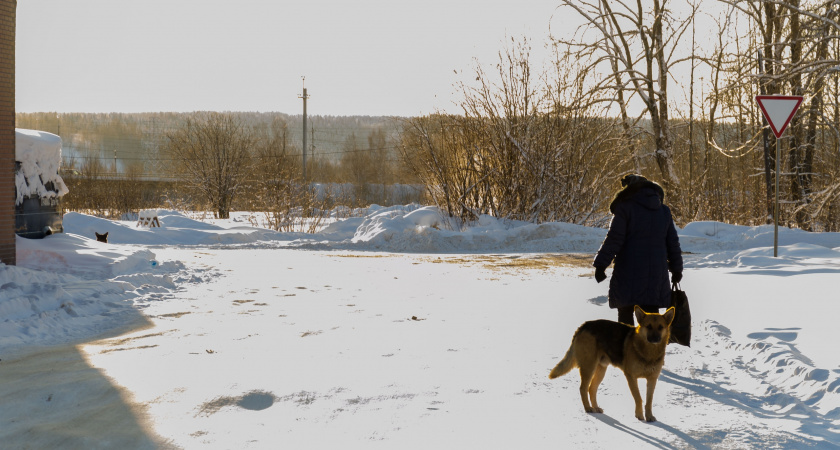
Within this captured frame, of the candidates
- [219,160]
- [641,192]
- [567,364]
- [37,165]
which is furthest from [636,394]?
[219,160]

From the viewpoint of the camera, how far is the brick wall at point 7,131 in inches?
417

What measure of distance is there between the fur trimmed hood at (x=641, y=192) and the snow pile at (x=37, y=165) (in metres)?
10.8

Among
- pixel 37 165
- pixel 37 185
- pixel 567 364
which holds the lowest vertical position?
pixel 567 364

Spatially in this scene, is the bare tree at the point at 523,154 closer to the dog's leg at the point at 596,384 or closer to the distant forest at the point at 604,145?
the distant forest at the point at 604,145

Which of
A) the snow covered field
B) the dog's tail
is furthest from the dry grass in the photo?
the dog's tail

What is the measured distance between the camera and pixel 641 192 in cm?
521

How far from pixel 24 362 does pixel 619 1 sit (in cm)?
2151

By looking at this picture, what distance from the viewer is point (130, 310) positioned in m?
9.03

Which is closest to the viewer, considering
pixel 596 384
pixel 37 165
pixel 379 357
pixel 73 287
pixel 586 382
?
pixel 586 382

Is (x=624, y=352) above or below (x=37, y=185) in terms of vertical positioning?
below

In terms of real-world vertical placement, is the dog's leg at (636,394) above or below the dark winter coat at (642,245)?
below

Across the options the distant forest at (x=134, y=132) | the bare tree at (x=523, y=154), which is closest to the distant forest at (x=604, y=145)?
the bare tree at (x=523, y=154)

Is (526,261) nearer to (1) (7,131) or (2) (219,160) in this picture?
(1) (7,131)

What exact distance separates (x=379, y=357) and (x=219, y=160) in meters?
32.3
